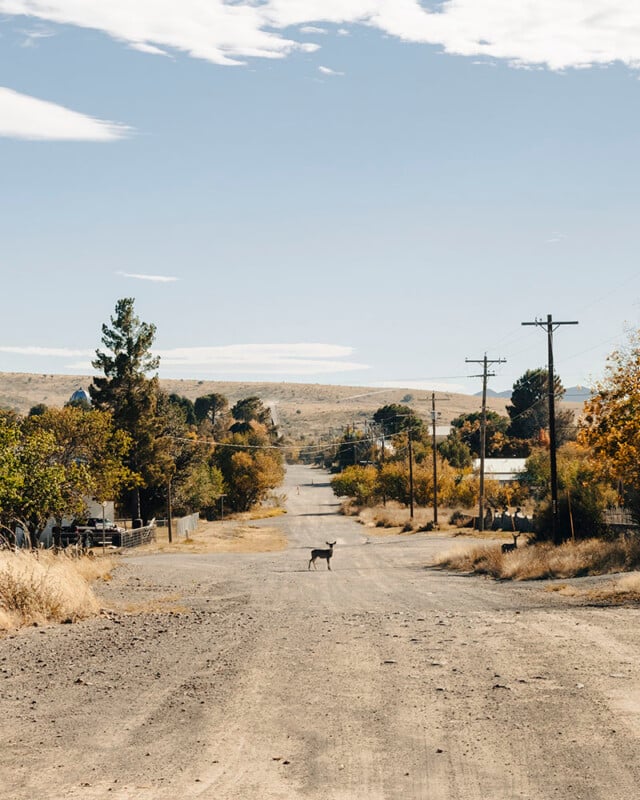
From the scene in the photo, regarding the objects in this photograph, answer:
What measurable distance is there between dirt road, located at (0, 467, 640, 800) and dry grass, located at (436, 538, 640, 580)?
10.2 m

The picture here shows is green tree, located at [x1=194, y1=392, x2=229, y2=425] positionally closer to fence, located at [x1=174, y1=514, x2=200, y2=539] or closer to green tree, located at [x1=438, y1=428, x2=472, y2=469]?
green tree, located at [x1=438, y1=428, x2=472, y2=469]

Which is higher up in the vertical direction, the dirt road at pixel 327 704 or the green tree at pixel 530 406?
the green tree at pixel 530 406

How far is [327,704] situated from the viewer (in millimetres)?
11375

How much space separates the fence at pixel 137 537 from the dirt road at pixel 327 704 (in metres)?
33.6

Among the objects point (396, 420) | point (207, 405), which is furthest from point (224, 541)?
point (207, 405)

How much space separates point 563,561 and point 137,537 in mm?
31449

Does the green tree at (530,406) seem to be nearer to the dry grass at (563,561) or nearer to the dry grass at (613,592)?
the dry grass at (563,561)

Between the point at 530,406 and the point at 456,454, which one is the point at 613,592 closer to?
the point at 456,454

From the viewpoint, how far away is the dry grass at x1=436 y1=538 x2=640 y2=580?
32188 mm

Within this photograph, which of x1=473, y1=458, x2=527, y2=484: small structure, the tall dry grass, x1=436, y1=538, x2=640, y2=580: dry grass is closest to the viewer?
the tall dry grass

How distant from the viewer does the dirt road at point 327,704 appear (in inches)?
331

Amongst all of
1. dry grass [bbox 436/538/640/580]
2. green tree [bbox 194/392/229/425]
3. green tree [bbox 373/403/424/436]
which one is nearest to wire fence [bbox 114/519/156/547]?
dry grass [bbox 436/538/640/580]

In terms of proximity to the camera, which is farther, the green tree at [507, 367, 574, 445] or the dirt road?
the green tree at [507, 367, 574, 445]

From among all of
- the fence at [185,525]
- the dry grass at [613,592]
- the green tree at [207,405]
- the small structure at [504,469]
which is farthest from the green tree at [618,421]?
the green tree at [207,405]
